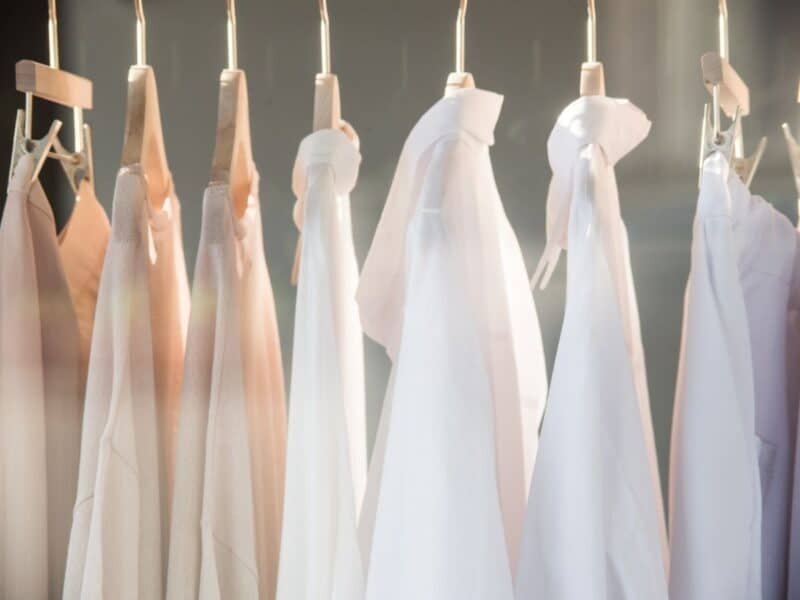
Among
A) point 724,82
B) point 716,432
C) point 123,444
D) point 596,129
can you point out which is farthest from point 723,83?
point 123,444

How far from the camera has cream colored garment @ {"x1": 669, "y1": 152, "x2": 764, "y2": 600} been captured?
649 millimetres

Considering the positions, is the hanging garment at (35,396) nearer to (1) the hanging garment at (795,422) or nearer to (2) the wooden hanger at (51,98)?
(2) the wooden hanger at (51,98)

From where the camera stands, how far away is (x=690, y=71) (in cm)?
116

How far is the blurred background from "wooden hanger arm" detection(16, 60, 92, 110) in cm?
32

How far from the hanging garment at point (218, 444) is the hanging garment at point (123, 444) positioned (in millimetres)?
27

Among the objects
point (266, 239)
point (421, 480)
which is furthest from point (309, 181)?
point (266, 239)

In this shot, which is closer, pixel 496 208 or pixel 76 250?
pixel 496 208

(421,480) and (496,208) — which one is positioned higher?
(496,208)

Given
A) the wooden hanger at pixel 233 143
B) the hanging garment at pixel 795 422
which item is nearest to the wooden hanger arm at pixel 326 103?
the wooden hanger at pixel 233 143

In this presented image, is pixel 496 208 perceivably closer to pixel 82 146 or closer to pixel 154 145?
pixel 154 145

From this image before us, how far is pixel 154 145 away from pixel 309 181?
0.16 m

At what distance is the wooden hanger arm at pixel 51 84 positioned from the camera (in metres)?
0.79

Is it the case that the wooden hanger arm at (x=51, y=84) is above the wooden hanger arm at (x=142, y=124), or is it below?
above

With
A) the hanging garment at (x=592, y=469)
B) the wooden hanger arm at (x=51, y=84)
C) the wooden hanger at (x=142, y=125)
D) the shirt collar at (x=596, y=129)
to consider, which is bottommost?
the hanging garment at (x=592, y=469)
